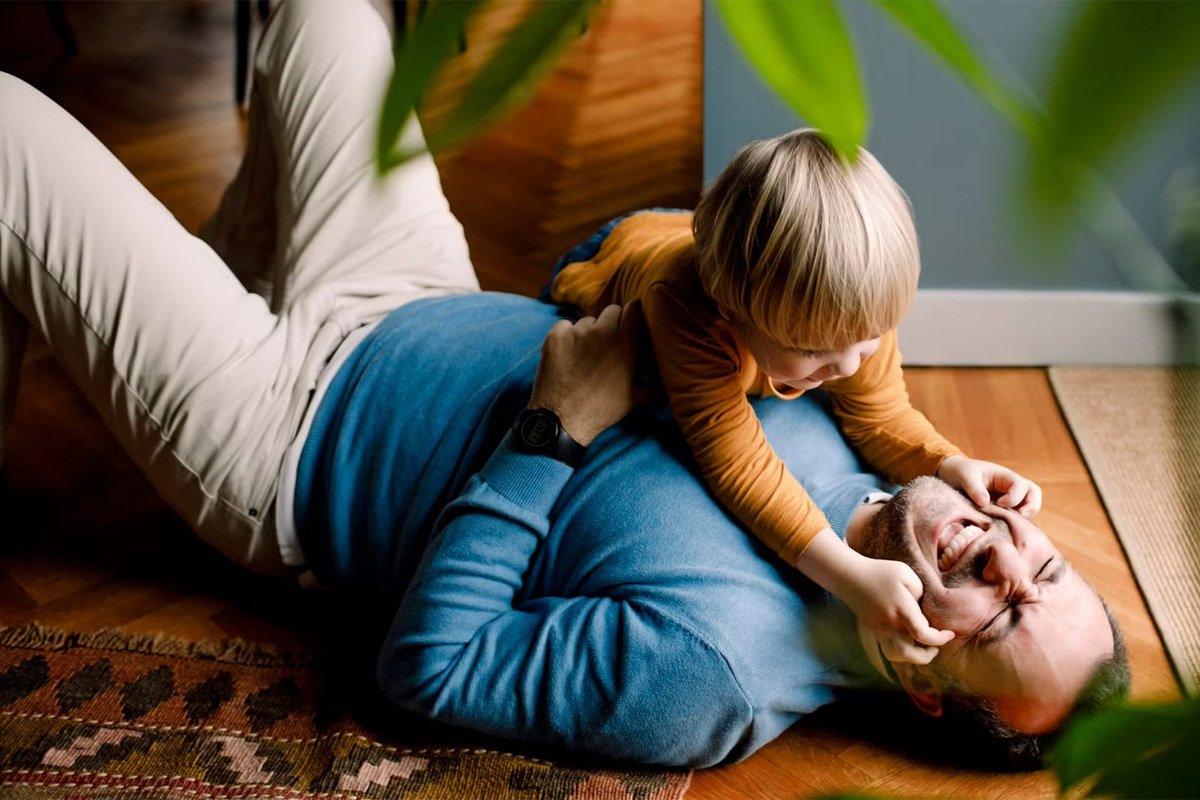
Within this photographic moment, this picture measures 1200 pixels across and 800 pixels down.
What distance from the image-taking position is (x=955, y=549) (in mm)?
1024

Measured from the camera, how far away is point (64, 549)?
1392mm

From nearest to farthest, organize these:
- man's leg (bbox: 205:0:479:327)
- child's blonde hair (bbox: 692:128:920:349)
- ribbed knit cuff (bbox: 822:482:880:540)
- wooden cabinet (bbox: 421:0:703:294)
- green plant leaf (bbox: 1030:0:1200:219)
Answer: green plant leaf (bbox: 1030:0:1200:219) < child's blonde hair (bbox: 692:128:920:349) < ribbed knit cuff (bbox: 822:482:880:540) < man's leg (bbox: 205:0:479:327) < wooden cabinet (bbox: 421:0:703:294)

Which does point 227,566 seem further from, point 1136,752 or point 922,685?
point 1136,752

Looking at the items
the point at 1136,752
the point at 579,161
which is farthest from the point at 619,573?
the point at 579,161

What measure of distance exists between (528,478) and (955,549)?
404 mm

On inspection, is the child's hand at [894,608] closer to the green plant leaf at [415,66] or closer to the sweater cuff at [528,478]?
the sweater cuff at [528,478]

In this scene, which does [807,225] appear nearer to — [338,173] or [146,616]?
[338,173]

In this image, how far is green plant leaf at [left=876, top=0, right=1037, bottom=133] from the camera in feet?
0.52

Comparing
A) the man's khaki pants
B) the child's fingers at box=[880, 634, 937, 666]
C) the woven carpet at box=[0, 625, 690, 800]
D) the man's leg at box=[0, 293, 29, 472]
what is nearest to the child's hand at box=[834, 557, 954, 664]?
the child's fingers at box=[880, 634, 937, 666]

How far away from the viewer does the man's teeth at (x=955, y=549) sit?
1024mm

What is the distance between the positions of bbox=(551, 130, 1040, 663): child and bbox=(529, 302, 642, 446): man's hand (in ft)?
0.14

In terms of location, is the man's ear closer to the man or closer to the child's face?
the man

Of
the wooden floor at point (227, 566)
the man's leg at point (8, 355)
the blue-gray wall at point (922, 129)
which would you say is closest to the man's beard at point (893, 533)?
the wooden floor at point (227, 566)

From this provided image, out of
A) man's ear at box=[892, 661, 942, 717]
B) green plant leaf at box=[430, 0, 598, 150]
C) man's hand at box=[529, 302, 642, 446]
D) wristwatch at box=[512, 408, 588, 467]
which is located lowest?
man's ear at box=[892, 661, 942, 717]
